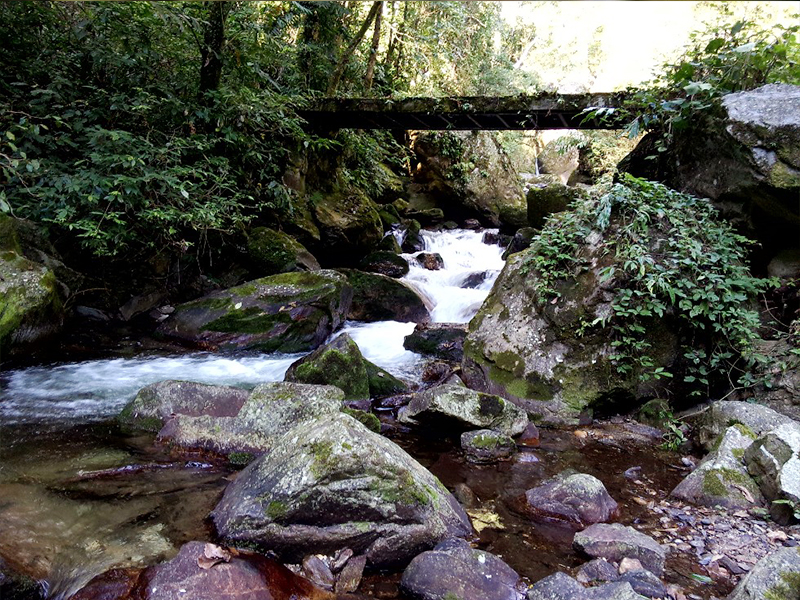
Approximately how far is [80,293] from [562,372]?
764 centimetres

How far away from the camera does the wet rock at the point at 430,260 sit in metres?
14.3

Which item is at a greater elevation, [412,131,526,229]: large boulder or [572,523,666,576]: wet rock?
[412,131,526,229]: large boulder

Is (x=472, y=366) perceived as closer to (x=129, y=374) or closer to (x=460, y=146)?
(x=129, y=374)

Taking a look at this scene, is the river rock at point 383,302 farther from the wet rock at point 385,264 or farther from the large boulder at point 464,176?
the large boulder at point 464,176

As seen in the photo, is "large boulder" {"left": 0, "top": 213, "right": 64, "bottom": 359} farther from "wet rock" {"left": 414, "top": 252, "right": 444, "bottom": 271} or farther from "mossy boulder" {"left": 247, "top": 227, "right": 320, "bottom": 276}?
"wet rock" {"left": 414, "top": 252, "right": 444, "bottom": 271}

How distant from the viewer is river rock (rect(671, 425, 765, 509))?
4062mm

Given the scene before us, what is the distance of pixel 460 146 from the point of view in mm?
18234

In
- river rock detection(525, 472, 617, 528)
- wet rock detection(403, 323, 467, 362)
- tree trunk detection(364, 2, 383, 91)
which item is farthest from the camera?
tree trunk detection(364, 2, 383, 91)

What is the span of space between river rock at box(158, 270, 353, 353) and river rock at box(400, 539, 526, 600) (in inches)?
224

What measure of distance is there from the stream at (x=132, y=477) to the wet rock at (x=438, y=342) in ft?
3.39

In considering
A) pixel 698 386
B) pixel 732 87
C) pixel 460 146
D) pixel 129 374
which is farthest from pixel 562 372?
pixel 460 146

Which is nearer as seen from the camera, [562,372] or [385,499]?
[385,499]

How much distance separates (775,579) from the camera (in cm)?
273

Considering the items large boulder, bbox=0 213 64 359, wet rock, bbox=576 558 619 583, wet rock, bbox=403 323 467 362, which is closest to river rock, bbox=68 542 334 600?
wet rock, bbox=576 558 619 583
